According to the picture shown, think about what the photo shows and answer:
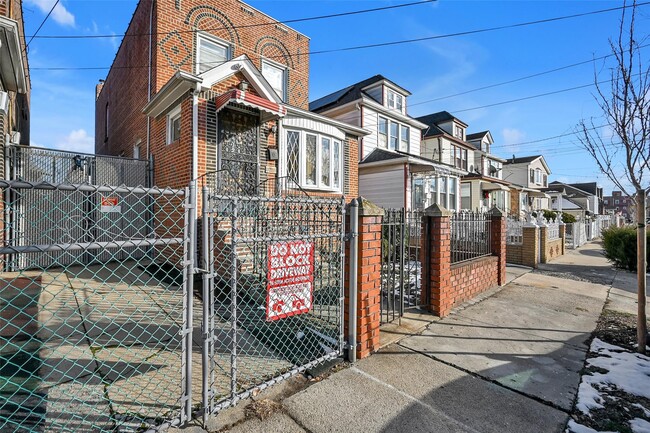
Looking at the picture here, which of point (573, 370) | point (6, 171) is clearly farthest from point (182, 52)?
point (573, 370)

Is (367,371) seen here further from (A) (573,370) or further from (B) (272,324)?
(A) (573,370)

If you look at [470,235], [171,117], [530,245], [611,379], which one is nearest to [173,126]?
[171,117]

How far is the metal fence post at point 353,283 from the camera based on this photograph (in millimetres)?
3223

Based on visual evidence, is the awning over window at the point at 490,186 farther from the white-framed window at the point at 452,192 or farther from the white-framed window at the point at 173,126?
the white-framed window at the point at 173,126

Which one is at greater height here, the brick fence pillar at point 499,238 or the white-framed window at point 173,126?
the white-framed window at point 173,126

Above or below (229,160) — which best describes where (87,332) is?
below

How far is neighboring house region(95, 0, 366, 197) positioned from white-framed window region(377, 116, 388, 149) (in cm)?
433

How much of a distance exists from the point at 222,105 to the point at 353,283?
521 cm

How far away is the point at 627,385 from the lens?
9.75 ft

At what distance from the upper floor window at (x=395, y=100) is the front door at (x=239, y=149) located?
11.2 m

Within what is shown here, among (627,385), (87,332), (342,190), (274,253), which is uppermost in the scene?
(342,190)

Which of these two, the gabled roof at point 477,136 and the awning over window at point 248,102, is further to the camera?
the gabled roof at point 477,136

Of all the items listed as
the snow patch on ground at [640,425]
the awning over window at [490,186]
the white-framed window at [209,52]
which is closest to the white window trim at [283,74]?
the white-framed window at [209,52]

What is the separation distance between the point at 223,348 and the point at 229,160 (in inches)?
192
